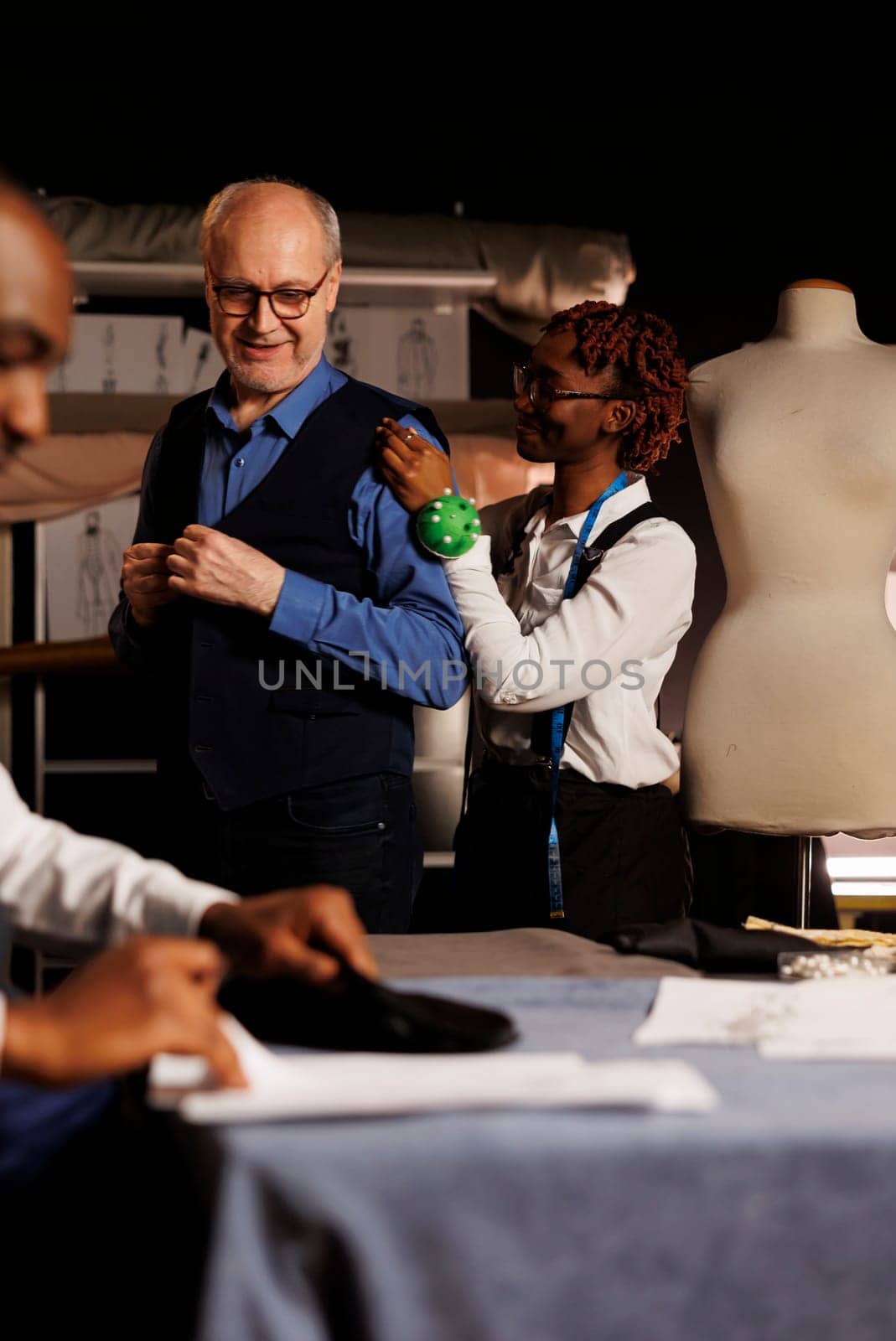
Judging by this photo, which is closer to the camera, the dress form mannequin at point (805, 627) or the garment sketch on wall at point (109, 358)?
the dress form mannequin at point (805, 627)

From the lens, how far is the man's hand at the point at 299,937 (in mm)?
1189

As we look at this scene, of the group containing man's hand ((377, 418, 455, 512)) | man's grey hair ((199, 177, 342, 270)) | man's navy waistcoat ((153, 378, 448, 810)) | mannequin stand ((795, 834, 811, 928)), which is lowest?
mannequin stand ((795, 834, 811, 928))

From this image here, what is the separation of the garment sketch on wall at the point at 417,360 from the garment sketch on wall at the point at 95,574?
133 cm

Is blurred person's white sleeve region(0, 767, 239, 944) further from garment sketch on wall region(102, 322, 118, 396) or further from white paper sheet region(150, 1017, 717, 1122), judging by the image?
garment sketch on wall region(102, 322, 118, 396)

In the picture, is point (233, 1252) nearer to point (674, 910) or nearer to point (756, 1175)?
point (756, 1175)

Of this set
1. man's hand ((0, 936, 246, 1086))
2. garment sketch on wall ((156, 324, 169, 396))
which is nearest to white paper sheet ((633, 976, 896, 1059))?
man's hand ((0, 936, 246, 1086))

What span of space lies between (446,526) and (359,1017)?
1.18 m

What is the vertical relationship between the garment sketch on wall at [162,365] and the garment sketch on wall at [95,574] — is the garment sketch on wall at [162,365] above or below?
above

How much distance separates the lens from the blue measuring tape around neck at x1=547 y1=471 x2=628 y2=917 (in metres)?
2.39

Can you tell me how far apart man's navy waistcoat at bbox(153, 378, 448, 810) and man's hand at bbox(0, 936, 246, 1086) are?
1.13 meters

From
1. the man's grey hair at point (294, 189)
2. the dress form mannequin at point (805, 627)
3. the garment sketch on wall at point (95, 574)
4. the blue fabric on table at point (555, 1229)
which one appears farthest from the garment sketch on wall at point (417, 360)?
the blue fabric on table at point (555, 1229)

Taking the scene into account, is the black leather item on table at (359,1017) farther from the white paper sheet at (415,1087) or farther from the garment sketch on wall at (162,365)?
the garment sketch on wall at (162,365)

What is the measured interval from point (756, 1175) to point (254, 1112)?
0.33m

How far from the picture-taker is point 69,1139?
108 cm
